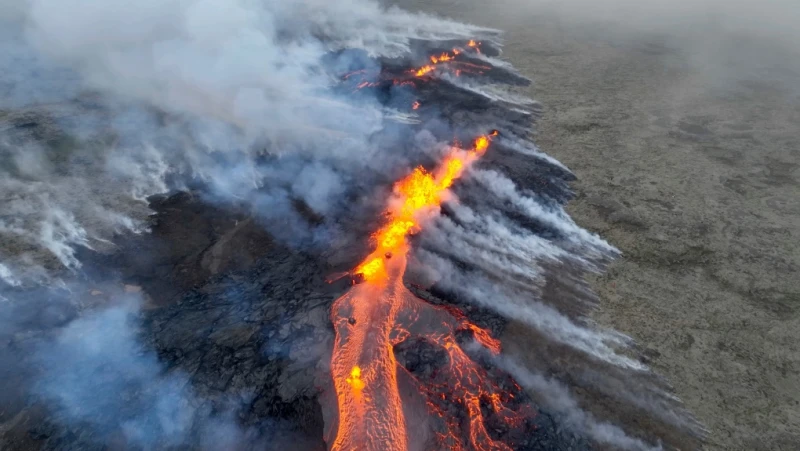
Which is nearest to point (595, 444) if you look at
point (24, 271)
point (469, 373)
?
point (469, 373)

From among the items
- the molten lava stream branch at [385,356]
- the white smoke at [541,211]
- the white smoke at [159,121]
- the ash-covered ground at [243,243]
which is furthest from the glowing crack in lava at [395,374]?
the white smoke at [541,211]

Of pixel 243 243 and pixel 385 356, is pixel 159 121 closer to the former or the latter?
pixel 243 243

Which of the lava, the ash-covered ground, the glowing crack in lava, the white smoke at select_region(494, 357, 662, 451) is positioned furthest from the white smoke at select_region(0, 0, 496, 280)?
the white smoke at select_region(494, 357, 662, 451)

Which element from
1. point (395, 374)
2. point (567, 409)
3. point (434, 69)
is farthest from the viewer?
point (434, 69)

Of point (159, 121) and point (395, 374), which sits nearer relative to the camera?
point (395, 374)

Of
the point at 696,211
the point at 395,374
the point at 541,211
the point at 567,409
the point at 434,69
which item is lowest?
the point at 567,409

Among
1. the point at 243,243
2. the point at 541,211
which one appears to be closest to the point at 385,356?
the point at 243,243
